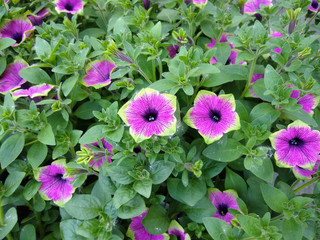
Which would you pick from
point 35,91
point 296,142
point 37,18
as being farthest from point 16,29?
point 296,142

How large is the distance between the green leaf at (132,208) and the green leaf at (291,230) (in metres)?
0.39

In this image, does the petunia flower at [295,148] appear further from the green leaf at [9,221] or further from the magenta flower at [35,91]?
the green leaf at [9,221]

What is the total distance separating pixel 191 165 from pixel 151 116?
0.19 metres

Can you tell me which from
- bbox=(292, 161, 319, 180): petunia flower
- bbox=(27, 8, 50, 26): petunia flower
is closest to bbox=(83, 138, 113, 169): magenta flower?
bbox=(292, 161, 319, 180): petunia flower

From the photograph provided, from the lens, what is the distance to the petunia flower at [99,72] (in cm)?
102

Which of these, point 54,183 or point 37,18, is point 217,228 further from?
point 37,18

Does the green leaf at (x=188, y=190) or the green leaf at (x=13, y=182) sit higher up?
the green leaf at (x=188, y=190)

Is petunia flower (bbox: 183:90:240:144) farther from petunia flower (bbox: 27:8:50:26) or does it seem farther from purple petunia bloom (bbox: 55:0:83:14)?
petunia flower (bbox: 27:8:50:26)

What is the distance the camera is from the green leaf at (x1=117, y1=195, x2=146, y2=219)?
818 mm

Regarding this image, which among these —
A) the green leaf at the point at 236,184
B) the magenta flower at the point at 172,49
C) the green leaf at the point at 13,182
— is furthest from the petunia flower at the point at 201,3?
the green leaf at the point at 13,182

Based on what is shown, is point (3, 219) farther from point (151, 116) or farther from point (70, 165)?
point (151, 116)

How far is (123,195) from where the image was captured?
0.82 m

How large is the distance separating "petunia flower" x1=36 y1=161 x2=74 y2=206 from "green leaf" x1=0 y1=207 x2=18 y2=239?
0.34 feet

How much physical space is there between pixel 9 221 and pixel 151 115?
59 cm
